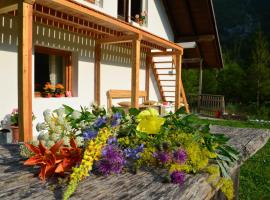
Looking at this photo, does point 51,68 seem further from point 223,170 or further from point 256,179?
point 223,170

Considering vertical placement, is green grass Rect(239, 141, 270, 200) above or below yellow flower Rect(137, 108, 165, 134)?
below

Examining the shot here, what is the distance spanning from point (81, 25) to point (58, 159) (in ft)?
16.7

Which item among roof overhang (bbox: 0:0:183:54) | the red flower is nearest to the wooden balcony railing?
roof overhang (bbox: 0:0:183:54)

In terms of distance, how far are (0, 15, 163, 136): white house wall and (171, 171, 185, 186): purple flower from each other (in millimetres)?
4722

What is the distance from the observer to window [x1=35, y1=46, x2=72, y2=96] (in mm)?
6316

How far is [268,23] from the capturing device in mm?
34125

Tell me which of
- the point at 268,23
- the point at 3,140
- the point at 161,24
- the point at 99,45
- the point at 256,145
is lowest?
the point at 3,140

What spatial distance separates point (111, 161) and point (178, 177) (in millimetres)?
266

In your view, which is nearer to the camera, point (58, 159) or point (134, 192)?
point (134, 192)

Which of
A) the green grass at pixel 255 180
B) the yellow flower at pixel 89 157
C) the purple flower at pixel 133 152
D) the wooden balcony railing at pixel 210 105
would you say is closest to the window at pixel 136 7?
the wooden balcony railing at pixel 210 105

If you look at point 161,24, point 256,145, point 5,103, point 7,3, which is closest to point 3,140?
point 5,103

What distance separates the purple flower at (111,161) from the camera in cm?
116

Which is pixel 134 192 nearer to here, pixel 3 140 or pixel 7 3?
pixel 7 3

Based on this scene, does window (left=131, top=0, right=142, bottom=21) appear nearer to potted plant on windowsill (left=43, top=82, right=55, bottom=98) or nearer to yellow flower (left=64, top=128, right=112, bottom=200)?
potted plant on windowsill (left=43, top=82, right=55, bottom=98)
